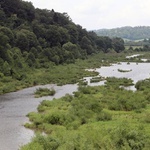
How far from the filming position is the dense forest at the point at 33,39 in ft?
243

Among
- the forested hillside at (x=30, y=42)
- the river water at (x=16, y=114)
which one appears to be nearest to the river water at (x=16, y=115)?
the river water at (x=16, y=114)

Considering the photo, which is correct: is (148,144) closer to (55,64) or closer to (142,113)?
(142,113)

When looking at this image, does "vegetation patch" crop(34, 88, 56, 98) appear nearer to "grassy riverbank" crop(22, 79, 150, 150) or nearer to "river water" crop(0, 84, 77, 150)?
"river water" crop(0, 84, 77, 150)

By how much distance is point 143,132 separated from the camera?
2691cm

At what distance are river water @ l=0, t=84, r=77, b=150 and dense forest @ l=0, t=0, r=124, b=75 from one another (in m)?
13.4

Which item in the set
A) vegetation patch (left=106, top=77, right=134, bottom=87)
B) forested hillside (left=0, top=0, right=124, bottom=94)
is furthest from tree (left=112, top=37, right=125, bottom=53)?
vegetation patch (left=106, top=77, right=134, bottom=87)

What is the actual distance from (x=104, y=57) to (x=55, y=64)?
3792 cm

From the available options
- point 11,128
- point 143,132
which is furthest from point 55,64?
point 143,132

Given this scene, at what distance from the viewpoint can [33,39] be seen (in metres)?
89.9

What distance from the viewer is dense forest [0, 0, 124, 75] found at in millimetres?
74062

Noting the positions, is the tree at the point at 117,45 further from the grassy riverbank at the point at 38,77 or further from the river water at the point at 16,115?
the river water at the point at 16,115

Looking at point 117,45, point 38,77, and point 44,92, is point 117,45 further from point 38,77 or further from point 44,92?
point 44,92

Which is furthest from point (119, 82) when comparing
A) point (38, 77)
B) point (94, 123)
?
point (94, 123)

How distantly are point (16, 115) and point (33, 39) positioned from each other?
52.5 metres
